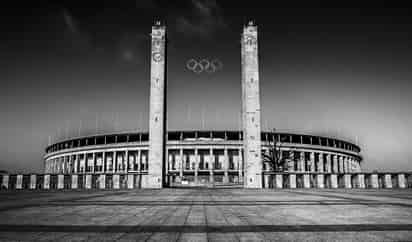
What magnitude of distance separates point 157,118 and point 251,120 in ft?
38.6

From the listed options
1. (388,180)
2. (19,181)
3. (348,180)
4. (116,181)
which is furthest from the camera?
(348,180)

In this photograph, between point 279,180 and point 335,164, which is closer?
point 279,180

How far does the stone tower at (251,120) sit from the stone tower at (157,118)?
10349 millimetres

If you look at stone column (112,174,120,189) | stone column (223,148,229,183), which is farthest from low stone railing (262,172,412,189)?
stone column (223,148,229,183)

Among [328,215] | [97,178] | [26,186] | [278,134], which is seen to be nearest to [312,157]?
[278,134]

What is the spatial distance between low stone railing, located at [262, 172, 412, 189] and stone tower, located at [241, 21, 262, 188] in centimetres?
209

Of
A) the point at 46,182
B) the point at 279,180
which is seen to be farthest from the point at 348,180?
the point at 46,182

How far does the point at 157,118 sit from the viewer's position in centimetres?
4088

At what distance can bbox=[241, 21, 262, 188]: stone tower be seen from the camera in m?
39.3

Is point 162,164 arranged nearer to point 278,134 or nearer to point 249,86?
point 249,86

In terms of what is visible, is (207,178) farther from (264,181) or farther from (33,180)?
(33,180)

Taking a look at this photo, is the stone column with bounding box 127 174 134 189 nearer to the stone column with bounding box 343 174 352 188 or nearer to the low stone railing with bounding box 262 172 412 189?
the low stone railing with bounding box 262 172 412 189

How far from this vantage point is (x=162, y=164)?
4047 cm

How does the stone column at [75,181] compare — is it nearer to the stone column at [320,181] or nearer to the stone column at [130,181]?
the stone column at [130,181]
